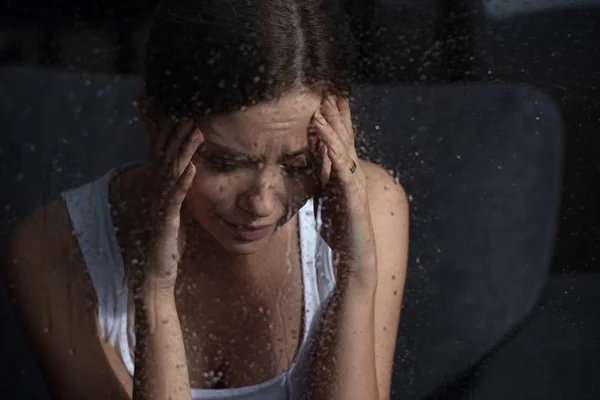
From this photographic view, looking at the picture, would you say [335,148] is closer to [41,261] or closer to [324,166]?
[324,166]

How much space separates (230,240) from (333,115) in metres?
0.10

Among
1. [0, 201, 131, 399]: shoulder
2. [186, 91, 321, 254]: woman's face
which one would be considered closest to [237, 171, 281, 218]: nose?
[186, 91, 321, 254]: woman's face

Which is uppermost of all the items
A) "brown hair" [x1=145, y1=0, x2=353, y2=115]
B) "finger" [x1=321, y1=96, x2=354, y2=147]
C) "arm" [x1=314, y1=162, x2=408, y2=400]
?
"brown hair" [x1=145, y1=0, x2=353, y2=115]

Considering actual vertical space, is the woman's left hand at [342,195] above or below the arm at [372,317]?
above

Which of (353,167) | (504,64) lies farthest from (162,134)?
(504,64)

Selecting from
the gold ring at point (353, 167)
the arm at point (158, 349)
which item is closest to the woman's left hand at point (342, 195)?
the gold ring at point (353, 167)

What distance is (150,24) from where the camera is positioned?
17.6 inches

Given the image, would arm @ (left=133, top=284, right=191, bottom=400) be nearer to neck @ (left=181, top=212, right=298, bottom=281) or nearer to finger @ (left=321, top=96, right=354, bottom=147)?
neck @ (left=181, top=212, right=298, bottom=281)

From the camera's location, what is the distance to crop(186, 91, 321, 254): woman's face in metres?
0.44

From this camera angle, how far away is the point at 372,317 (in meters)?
0.53

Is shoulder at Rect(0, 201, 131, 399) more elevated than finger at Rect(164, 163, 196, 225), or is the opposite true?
finger at Rect(164, 163, 196, 225)

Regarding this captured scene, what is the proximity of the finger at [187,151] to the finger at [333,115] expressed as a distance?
72mm

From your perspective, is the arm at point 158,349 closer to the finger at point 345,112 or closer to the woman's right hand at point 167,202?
the woman's right hand at point 167,202

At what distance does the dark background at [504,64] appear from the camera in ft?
1.49
